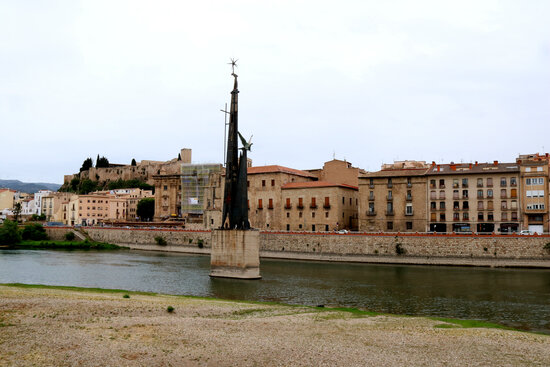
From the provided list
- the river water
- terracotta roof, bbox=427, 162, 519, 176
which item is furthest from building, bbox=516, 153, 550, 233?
the river water

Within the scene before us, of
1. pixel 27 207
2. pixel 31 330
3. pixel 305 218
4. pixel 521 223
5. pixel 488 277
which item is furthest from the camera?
pixel 27 207

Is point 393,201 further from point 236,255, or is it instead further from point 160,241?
point 160,241

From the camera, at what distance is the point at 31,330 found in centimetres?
1773

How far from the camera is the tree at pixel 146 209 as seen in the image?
131 metres

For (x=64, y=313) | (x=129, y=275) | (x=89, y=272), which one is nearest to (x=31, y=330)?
(x=64, y=313)

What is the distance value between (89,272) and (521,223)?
5150 cm

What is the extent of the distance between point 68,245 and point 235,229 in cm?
5740

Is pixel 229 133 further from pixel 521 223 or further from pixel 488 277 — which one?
pixel 521 223

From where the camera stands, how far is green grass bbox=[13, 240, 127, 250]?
295 ft

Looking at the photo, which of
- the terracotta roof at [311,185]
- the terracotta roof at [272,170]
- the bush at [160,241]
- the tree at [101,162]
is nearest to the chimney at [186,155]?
the tree at [101,162]

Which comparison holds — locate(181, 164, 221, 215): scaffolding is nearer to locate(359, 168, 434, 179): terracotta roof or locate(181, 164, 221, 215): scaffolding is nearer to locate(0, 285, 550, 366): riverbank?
locate(359, 168, 434, 179): terracotta roof

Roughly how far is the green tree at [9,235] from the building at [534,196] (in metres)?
81.0

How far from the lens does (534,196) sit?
2542 inches

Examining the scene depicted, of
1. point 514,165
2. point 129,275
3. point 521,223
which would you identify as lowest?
point 129,275
